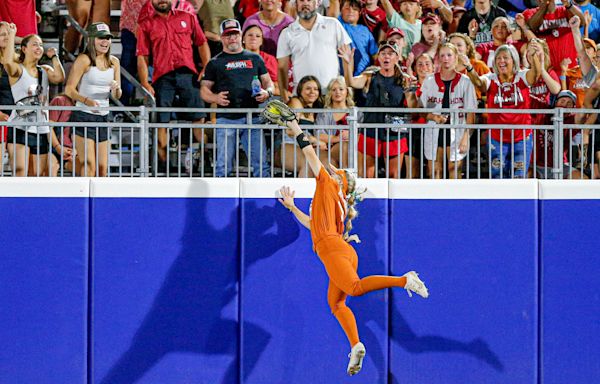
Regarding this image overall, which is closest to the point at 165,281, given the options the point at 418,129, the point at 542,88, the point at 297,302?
the point at 297,302

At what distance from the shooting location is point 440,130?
1059 centimetres

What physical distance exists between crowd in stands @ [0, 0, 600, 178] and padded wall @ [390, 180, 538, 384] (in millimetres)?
540

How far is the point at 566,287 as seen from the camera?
9602 mm

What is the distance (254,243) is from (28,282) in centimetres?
191

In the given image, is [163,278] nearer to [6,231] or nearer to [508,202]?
[6,231]

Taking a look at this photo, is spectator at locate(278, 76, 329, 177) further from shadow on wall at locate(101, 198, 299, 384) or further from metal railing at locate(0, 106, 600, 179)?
shadow on wall at locate(101, 198, 299, 384)

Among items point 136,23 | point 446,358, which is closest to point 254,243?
point 446,358

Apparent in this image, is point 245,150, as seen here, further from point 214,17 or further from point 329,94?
point 214,17

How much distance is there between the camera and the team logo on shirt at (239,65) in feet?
36.0

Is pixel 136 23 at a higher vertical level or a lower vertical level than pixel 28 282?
higher

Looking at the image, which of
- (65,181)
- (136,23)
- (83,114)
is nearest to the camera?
(65,181)

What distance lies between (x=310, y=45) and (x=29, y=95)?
9.41 ft

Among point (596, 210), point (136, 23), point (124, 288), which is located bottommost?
point (124, 288)

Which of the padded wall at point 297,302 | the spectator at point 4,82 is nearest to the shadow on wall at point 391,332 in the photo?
the padded wall at point 297,302
